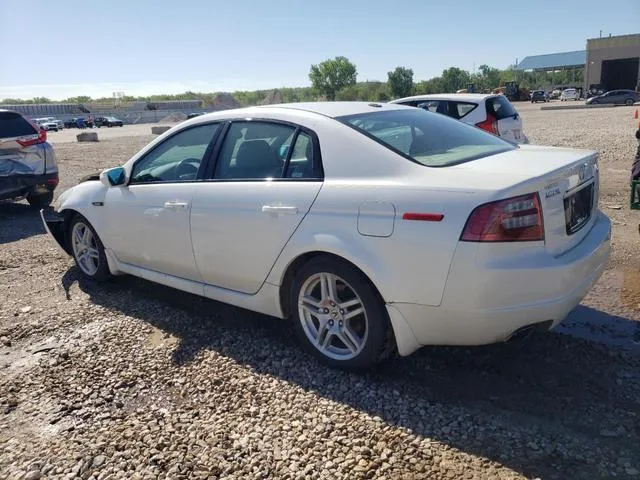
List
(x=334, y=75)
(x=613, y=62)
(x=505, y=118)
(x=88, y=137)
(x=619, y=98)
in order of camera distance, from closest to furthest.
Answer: (x=505, y=118) → (x=88, y=137) → (x=619, y=98) → (x=613, y=62) → (x=334, y=75)

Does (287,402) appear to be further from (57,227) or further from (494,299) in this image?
(57,227)

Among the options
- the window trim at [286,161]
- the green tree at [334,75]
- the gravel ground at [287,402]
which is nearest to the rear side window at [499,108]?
the gravel ground at [287,402]

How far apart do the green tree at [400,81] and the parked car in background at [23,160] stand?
96600mm

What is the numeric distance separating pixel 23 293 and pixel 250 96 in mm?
136535

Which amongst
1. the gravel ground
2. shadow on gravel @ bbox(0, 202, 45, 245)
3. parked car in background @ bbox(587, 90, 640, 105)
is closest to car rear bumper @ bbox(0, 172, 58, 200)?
shadow on gravel @ bbox(0, 202, 45, 245)

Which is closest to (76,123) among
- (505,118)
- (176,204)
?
(505,118)

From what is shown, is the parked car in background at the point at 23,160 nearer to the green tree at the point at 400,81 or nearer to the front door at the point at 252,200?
the front door at the point at 252,200

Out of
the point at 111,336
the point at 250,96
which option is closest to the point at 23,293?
the point at 111,336

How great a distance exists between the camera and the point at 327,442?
109 inches

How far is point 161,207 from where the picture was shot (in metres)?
4.21

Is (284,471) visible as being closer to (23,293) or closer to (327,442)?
(327,442)

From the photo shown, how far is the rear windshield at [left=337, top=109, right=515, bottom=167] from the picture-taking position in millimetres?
3346

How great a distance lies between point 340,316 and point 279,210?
30.1 inches

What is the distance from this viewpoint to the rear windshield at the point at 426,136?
3346 mm
